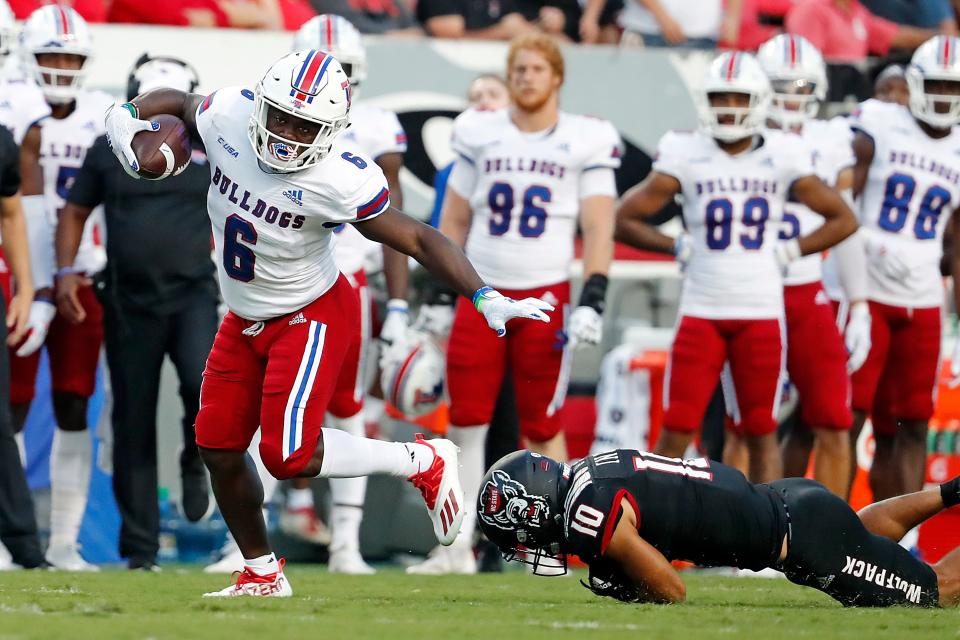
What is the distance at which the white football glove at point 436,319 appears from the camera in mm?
7805

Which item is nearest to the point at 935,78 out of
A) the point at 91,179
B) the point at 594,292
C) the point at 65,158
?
the point at 594,292

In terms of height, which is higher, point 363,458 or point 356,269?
point 356,269

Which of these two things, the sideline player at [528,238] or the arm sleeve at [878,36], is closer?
the sideline player at [528,238]

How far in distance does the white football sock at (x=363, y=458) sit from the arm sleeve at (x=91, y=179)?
2.01m

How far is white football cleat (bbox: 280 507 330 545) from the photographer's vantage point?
26.3 feet

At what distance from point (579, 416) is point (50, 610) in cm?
449

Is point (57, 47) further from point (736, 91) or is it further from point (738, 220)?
point (738, 220)

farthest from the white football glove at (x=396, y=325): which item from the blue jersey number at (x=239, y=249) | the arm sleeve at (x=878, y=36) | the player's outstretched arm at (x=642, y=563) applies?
the arm sleeve at (x=878, y=36)

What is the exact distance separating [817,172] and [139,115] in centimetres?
344

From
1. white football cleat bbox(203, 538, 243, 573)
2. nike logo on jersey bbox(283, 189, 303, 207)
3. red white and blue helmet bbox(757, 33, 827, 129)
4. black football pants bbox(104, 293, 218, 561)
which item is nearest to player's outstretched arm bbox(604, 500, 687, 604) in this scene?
nike logo on jersey bbox(283, 189, 303, 207)

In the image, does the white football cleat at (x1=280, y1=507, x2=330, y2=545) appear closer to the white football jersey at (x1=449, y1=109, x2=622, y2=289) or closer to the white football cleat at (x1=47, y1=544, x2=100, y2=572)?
the white football cleat at (x1=47, y1=544, x2=100, y2=572)

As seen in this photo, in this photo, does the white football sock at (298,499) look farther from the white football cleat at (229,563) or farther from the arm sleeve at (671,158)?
the arm sleeve at (671,158)

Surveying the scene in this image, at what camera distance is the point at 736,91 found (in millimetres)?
7434

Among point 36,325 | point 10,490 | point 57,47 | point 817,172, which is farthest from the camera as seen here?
point 817,172
